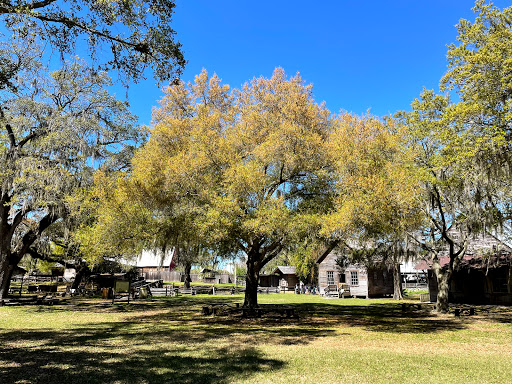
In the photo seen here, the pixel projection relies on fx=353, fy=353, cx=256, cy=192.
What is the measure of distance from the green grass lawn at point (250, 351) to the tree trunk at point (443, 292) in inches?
178

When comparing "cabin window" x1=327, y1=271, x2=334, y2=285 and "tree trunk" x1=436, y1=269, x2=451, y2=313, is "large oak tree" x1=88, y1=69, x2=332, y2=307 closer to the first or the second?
"tree trunk" x1=436, y1=269, x2=451, y2=313

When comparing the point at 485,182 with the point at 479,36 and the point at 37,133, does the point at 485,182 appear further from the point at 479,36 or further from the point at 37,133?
the point at 37,133

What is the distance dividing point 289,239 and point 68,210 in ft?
43.5

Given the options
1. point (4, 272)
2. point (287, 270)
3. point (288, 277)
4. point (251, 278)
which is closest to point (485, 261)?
point (251, 278)

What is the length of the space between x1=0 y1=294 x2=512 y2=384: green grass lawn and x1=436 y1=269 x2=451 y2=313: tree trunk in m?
4.51

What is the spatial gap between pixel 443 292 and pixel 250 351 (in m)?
15.5

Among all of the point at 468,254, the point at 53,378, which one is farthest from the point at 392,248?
the point at 53,378

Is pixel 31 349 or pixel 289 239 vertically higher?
pixel 289 239

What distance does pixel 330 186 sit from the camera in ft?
52.6

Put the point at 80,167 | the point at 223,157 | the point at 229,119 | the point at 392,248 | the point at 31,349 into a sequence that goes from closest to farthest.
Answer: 1. the point at 31,349
2. the point at 223,157
3. the point at 229,119
4. the point at 80,167
5. the point at 392,248

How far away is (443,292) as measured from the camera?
20125 millimetres

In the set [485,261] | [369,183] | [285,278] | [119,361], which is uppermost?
[369,183]

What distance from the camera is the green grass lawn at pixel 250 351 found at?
6.79 meters

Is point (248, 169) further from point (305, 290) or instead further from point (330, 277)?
point (305, 290)
